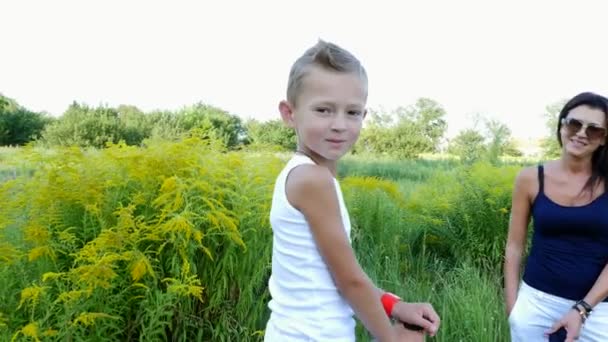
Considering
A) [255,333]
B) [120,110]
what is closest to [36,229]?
[255,333]

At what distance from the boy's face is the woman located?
146cm

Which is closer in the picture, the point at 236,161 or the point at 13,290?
the point at 13,290

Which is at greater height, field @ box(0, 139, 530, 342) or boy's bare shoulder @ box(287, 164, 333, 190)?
boy's bare shoulder @ box(287, 164, 333, 190)

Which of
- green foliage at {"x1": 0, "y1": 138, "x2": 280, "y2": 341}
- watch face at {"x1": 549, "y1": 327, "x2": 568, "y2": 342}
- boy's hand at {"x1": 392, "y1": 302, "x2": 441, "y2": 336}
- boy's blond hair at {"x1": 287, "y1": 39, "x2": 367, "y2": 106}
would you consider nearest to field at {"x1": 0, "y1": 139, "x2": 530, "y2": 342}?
green foliage at {"x1": 0, "y1": 138, "x2": 280, "y2": 341}

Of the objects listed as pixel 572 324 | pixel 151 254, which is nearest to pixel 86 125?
pixel 151 254

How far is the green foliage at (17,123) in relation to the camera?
976 inches

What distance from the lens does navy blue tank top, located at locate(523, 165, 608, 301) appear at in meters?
2.11

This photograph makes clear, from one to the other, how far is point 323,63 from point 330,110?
0.10 meters

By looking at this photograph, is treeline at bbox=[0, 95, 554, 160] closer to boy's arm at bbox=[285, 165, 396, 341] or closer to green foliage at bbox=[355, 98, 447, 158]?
green foliage at bbox=[355, 98, 447, 158]

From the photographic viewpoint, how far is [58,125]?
2209 centimetres

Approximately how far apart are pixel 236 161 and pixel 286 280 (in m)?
2.30

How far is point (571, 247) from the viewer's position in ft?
7.09

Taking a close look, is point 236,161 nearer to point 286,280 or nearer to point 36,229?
point 36,229

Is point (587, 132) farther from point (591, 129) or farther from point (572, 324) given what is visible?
point (572, 324)
